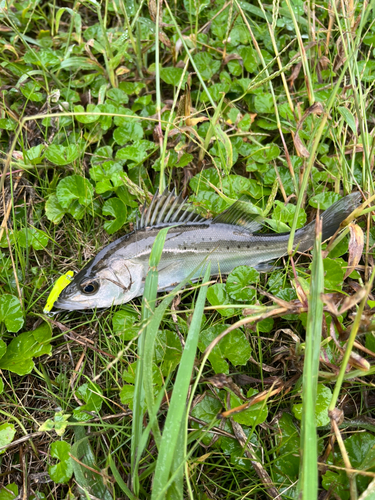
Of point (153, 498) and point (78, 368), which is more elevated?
point (153, 498)

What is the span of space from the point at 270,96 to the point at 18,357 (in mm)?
3132

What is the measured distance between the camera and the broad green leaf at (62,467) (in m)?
2.52

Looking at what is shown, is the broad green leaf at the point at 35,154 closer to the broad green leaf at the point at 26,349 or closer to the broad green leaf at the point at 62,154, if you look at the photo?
the broad green leaf at the point at 62,154

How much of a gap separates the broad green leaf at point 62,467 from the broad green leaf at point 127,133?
250 centimetres

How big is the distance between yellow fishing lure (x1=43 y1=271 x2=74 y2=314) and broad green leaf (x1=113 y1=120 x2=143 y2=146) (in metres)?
1.30

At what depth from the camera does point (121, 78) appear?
404cm

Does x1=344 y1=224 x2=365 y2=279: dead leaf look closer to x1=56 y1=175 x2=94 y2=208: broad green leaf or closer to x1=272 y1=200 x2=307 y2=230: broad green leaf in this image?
x1=272 y1=200 x2=307 y2=230: broad green leaf

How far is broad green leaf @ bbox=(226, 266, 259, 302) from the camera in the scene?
2.96 m

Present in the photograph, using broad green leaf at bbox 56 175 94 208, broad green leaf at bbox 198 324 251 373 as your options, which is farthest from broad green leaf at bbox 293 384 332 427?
broad green leaf at bbox 56 175 94 208

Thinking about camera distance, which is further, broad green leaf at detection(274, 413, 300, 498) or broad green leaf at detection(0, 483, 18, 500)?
broad green leaf at detection(0, 483, 18, 500)

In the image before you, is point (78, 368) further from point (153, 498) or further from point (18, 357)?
point (153, 498)

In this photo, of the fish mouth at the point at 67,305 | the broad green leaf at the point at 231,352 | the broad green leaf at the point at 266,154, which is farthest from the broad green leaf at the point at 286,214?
the fish mouth at the point at 67,305

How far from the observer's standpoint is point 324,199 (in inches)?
134

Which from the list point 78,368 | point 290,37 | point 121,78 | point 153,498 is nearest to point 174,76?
point 121,78
